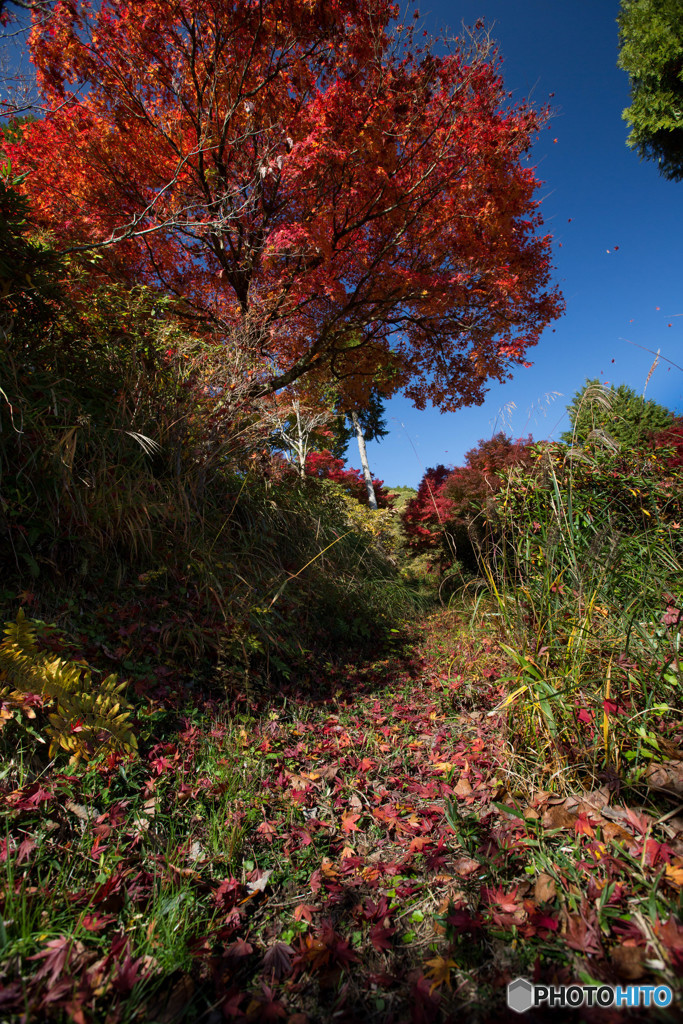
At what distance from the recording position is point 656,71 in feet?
35.2

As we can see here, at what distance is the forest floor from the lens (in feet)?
4.09

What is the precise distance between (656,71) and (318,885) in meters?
16.9

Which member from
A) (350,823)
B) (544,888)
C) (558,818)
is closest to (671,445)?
(558,818)

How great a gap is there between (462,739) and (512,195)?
7770 millimetres

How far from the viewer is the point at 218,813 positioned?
1988 mm

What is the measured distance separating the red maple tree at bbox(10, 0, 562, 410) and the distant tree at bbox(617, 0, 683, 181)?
7.53m

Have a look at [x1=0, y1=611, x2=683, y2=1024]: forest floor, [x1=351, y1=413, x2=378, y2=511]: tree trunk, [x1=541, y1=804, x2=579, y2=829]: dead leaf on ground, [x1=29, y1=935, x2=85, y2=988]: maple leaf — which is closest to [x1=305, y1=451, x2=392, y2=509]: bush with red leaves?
[x1=351, y1=413, x2=378, y2=511]: tree trunk

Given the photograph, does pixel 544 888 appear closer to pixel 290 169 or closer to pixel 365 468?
pixel 290 169

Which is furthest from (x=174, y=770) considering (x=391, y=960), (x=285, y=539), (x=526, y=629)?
(x=285, y=539)

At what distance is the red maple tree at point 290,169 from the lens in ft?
18.6

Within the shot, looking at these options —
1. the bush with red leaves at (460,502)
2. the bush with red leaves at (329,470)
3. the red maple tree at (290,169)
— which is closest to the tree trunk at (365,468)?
the bush with red leaves at (329,470)

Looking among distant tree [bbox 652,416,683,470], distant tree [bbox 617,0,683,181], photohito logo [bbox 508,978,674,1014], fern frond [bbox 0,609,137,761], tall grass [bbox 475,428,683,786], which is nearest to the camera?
photohito logo [bbox 508,978,674,1014]

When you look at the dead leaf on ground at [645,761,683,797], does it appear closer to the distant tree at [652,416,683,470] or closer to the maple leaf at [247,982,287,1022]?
the maple leaf at [247,982,287,1022]

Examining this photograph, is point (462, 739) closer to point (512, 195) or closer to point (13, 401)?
point (13, 401)
